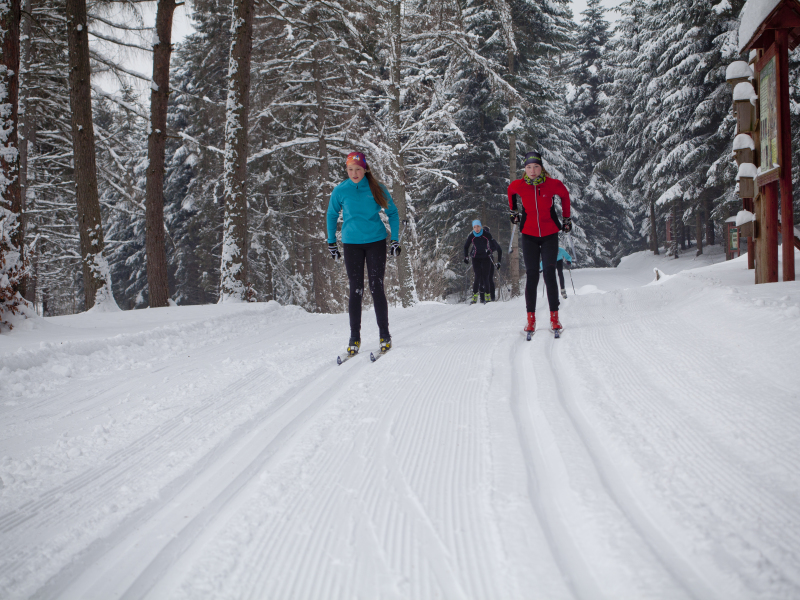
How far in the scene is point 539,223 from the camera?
539cm

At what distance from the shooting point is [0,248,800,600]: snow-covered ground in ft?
5.10

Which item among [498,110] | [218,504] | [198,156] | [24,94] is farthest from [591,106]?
[218,504]

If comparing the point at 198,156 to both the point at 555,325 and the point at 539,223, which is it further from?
the point at 555,325

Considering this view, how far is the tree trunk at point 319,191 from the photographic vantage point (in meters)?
14.9

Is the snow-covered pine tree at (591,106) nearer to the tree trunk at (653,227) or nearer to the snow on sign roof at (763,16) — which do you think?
the tree trunk at (653,227)

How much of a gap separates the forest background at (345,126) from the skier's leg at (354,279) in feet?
14.9

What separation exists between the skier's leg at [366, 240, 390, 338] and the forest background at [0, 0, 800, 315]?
476 centimetres

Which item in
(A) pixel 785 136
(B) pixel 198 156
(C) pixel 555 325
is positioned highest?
(B) pixel 198 156

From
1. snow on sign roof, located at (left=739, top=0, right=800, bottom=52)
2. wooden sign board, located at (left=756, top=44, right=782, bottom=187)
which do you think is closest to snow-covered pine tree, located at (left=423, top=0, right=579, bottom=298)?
snow on sign roof, located at (left=739, top=0, right=800, bottom=52)

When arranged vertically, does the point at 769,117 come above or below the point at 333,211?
above

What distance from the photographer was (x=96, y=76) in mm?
11641

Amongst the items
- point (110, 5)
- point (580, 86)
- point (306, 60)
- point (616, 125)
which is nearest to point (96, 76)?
point (110, 5)

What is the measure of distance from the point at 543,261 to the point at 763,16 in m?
3.90

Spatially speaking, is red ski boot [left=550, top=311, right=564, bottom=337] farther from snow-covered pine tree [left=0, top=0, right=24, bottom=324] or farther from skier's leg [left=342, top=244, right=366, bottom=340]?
snow-covered pine tree [left=0, top=0, right=24, bottom=324]
